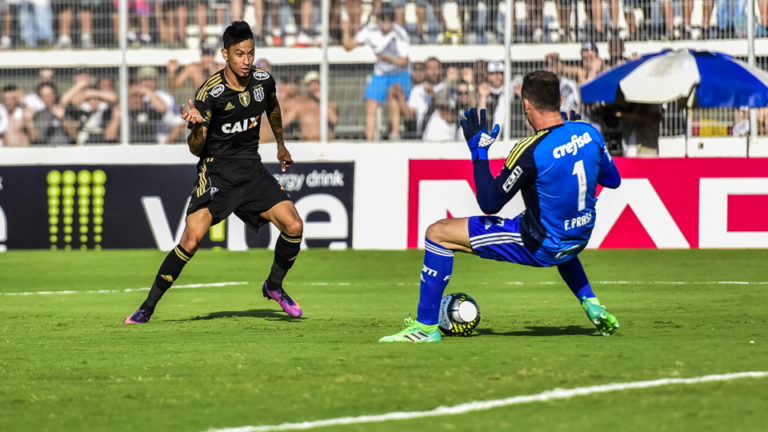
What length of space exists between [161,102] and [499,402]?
48.0 ft

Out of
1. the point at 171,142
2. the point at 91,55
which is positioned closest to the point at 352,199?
the point at 171,142

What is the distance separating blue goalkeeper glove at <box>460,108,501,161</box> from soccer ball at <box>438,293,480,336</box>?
119 centimetres

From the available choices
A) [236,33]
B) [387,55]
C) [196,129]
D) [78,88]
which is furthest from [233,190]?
[78,88]

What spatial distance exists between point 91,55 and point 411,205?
19.4ft

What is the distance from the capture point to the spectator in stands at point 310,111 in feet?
62.4

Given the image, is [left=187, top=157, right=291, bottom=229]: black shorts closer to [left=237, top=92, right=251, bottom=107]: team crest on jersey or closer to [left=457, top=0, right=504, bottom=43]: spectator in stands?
[left=237, top=92, right=251, bottom=107]: team crest on jersey

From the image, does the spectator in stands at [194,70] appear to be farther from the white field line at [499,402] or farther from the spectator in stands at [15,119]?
the white field line at [499,402]

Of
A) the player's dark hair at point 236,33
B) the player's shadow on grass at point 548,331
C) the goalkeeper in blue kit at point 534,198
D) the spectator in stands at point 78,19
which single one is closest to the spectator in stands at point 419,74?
the spectator in stands at point 78,19

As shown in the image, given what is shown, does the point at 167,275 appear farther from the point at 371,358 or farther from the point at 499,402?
the point at 499,402

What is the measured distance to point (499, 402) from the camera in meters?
5.55

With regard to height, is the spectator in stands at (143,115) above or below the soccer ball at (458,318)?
above

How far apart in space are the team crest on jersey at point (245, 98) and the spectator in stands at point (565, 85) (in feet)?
29.7

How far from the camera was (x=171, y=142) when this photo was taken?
19438 millimetres

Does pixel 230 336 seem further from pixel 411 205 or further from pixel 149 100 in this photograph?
pixel 149 100
